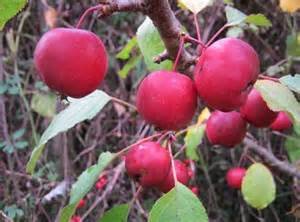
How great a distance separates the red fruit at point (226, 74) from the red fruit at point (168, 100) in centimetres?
2

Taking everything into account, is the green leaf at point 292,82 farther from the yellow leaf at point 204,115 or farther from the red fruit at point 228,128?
the yellow leaf at point 204,115

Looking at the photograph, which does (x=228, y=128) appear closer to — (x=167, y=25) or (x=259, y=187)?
(x=167, y=25)

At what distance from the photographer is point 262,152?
1398mm

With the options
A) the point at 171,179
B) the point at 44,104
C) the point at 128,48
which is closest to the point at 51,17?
the point at 44,104

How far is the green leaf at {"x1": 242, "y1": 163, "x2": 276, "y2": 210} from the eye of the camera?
4.50 feet

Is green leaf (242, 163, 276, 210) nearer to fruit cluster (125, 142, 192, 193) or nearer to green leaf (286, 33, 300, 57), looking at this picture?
green leaf (286, 33, 300, 57)

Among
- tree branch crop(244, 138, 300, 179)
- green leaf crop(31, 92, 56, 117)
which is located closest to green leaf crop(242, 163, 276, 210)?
tree branch crop(244, 138, 300, 179)

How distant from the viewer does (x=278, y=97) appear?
75 centimetres

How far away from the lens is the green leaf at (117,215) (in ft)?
3.07

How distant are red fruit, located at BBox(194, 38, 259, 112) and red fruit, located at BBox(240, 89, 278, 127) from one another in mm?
166

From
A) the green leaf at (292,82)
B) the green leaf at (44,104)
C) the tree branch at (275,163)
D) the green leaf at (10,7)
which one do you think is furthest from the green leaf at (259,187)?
the green leaf at (10,7)

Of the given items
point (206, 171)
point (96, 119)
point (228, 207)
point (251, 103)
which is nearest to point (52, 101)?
point (96, 119)

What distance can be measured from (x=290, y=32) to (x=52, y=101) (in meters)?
0.90

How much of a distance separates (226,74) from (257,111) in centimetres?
21
